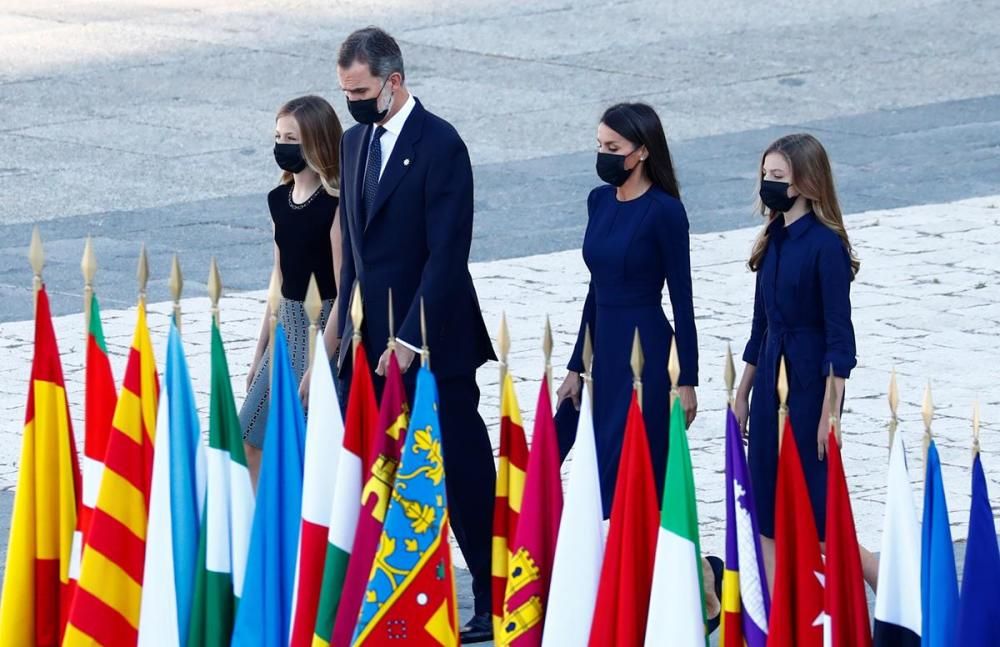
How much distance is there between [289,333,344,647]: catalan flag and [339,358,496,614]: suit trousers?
4.27 ft

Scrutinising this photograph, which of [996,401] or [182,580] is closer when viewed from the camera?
[182,580]

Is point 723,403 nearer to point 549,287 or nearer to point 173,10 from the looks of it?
point 549,287

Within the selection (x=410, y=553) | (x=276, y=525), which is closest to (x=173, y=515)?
(x=276, y=525)

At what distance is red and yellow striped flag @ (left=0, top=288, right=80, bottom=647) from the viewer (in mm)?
5402

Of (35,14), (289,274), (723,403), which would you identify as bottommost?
A: (723,403)

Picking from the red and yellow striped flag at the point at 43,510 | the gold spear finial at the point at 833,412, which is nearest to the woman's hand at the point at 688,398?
the gold spear finial at the point at 833,412

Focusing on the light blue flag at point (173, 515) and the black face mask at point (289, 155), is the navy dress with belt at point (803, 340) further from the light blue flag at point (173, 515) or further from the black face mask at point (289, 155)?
the light blue flag at point (173, 515)

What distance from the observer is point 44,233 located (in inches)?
503

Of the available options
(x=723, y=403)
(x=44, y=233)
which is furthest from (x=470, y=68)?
(x=723, y=403)

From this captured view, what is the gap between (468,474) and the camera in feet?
21.1

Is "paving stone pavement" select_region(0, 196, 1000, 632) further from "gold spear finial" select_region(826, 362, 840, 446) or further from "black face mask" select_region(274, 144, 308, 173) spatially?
"gold spear finial" select_region(826, 362, 840, 446)

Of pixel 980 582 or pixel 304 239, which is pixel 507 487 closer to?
pixel 980 582

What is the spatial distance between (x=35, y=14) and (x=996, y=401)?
1294 centimetres

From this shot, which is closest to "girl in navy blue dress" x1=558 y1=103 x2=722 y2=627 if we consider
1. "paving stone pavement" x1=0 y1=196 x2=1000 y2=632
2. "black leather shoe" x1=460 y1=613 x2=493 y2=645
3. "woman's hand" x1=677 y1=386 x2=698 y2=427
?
"woman's hand" x1=677 y1=386 x2=698 y2=427
